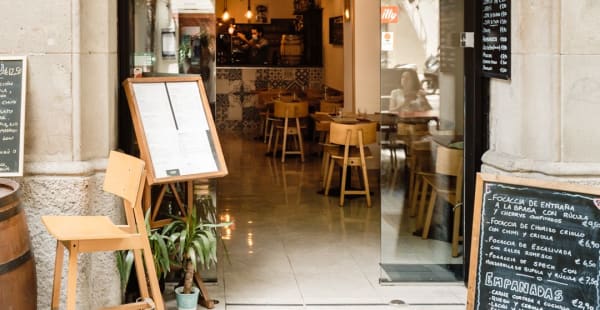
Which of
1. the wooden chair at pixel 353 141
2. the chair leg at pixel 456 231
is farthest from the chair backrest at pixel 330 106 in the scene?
the chair leg at pixel 456 231

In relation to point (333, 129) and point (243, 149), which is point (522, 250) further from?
point (243, 149)

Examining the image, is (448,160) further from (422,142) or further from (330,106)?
(330,106)

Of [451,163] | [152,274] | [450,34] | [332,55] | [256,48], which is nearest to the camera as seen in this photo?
[152,274]

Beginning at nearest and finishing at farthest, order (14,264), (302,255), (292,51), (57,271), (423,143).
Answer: (14,264) < (57,271) < (423,143) < (302,255) < (292,51)

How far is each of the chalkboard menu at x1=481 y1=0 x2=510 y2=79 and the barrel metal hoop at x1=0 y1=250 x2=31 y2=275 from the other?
111 inches

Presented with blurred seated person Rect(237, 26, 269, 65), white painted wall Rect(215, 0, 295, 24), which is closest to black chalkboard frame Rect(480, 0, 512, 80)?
blurred seated person Rect(237, 26, 269, 65)

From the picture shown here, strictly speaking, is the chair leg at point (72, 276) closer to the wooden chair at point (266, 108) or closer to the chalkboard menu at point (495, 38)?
the chalkboard menu at point (495, 38)

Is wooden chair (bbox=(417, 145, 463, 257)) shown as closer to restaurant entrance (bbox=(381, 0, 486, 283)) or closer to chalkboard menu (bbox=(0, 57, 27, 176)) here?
restaurant entrance (bbox=(381, 0, 486, 283))

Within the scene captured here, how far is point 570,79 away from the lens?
15.1 feet

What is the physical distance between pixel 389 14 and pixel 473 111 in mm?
1142

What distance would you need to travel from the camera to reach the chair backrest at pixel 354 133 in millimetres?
8594

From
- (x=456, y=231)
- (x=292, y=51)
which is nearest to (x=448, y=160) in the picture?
(x=456, y=231)

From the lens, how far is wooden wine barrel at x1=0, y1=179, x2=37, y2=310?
3746 millimetres

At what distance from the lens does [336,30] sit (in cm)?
1439
